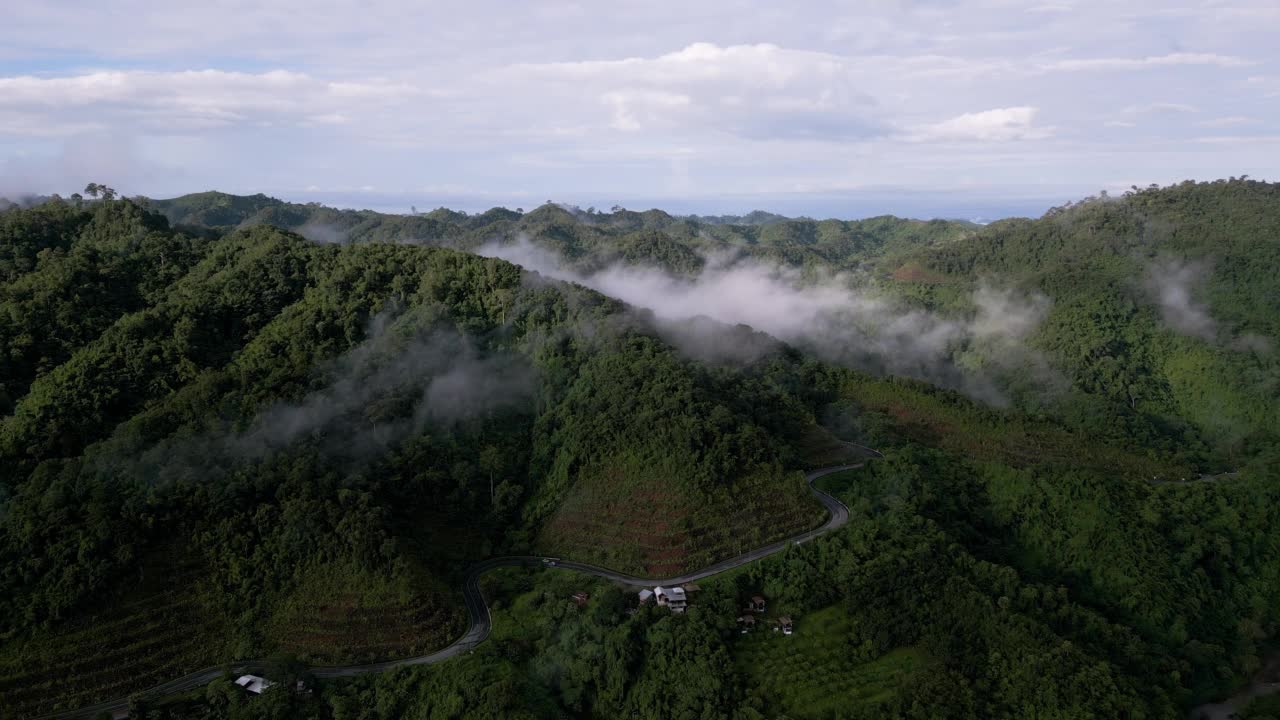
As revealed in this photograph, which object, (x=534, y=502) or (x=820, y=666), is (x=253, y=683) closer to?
(x=534, y=502)

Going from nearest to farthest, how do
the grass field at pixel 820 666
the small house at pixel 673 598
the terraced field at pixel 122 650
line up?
1. the terraced field at pixel 122 650
2. the grass field at pixel 820 666
3. the small house at pixel 673 598

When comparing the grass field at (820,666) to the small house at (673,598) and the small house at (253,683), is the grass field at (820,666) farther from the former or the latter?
the small house at (253,683)

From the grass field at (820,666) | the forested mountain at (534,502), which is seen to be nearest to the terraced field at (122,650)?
the forested mountain at (534,502)

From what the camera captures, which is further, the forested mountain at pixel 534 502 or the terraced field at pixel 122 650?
the forested mountain at pixel 534 502

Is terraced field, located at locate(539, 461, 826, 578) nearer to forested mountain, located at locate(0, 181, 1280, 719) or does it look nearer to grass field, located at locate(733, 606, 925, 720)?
forested mountain, located at locate(0, 181, 1280, 719)

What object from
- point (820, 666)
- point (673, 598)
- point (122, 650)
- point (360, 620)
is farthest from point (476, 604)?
point (820, 666)

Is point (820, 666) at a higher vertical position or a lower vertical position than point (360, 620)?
lower
